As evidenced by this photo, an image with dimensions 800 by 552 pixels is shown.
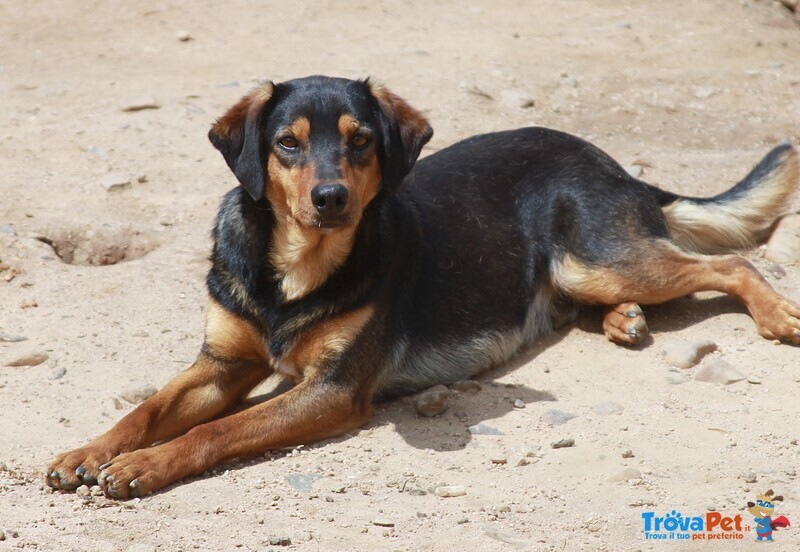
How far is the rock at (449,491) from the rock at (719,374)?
1865 mm

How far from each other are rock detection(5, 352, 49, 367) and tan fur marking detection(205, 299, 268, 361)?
3.42ft

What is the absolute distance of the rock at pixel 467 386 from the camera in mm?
6352

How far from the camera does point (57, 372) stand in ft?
20.2

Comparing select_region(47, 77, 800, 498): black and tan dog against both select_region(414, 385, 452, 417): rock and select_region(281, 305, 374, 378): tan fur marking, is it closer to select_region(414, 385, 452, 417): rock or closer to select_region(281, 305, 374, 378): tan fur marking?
select_region(281, 305, 374, 378): tan fur marking

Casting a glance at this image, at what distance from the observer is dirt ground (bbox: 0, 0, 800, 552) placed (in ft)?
15.8

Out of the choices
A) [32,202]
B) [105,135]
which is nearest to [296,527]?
[32,202]

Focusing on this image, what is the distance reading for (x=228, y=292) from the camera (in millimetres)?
5945

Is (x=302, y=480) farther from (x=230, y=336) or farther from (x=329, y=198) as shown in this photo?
(x=329, y=198)

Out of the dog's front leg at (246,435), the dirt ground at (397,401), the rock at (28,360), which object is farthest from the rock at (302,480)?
the rock at (28,360)

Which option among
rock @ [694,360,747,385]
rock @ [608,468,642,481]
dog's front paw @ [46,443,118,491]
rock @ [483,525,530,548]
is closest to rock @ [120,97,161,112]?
dog's front paw @ [46,443,118,491]

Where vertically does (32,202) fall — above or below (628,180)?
below

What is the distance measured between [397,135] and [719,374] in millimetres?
2241

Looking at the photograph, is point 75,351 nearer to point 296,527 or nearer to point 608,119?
point 296,527

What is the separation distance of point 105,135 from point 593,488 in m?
5.45
